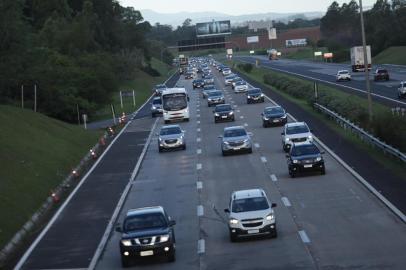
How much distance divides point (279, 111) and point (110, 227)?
3159 cm

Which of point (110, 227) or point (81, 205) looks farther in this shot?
point (81, 205)

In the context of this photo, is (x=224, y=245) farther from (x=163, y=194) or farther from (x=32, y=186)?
(x=32, y=186)

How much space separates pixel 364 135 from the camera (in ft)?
153

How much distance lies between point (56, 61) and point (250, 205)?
219 feet

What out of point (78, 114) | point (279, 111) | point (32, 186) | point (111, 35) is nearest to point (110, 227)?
point (32, 186)

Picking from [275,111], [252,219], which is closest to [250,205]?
[252,219]

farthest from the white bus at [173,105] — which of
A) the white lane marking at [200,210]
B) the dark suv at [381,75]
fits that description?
the white lane marking at [200,210]

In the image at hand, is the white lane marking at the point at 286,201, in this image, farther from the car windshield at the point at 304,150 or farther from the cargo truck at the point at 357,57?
the cargo truck at the point at 357,57

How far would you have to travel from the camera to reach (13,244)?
27375 millimetres

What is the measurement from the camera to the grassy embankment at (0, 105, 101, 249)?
3225 centimetres

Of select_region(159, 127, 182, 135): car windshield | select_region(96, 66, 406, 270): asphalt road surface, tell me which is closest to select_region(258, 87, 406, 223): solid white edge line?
select_region(96, 66, 406, 270): asphalt road surface

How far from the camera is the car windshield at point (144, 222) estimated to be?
23.2m

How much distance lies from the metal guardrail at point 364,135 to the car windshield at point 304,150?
11.8 feet

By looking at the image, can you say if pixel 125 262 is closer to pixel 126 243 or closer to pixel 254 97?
pixel 126 243
